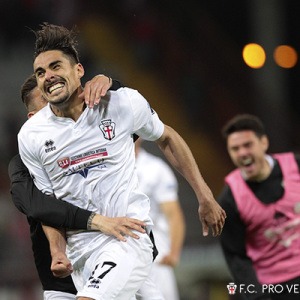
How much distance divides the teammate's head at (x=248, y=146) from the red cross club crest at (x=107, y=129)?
2329mm

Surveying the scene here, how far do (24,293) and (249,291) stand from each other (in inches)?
142

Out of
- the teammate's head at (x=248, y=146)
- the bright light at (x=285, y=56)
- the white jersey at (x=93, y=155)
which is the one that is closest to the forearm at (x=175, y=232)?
the teammate's head at (x=248, y=146)

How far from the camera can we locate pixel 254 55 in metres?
13.6

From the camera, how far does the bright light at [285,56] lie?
13470 mm

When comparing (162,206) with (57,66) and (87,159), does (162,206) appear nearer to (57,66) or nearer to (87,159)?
(87,159)

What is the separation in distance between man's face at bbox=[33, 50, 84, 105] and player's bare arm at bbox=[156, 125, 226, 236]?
0.71 metres

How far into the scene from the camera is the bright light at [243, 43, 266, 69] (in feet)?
43.7

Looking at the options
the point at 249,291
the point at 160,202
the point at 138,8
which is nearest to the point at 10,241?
the point at 160,202

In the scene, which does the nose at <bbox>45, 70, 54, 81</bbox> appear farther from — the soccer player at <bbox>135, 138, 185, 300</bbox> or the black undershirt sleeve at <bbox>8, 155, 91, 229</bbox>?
the soccer player at <bbox>135, 138, 185, 300</bbox>

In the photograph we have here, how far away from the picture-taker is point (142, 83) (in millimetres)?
13789

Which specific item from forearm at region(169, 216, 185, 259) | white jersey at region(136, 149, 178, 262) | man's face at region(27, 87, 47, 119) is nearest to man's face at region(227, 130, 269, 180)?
white jersey at region(136, 149, 178, 262)

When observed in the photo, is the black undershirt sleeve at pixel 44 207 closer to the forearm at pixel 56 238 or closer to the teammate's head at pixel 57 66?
the forearm at pixel 56 238

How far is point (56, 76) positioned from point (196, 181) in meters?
1.07

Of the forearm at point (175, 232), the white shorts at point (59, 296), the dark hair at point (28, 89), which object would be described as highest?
the dark hair at point (28, 89)
